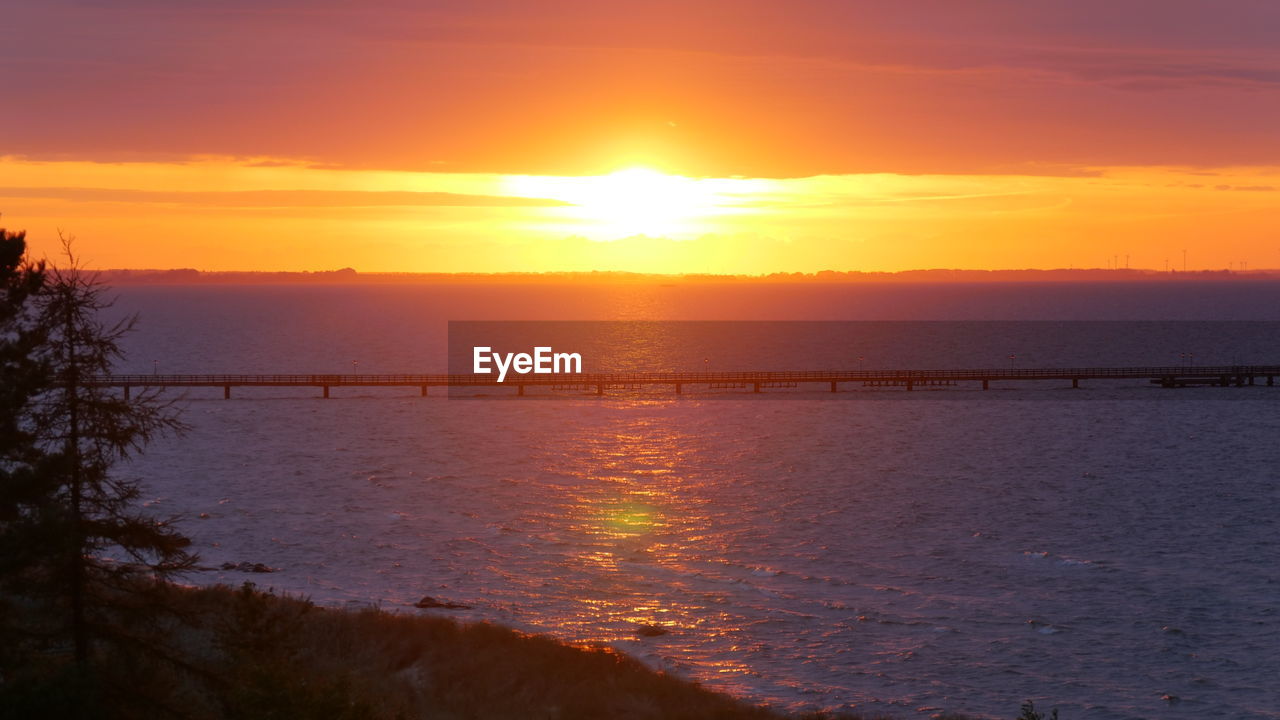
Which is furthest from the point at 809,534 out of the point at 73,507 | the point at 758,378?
the point at 758,378

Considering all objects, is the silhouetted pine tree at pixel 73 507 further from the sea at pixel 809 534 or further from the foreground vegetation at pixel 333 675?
the sea at pixel 809 534

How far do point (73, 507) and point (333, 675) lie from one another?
30.4 feet

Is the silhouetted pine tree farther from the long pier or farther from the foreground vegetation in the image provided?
the long pier

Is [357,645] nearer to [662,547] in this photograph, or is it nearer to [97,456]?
[97,456]

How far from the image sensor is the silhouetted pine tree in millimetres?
18203

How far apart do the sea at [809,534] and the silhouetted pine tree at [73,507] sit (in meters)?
1.93

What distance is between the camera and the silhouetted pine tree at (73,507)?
18203 mm

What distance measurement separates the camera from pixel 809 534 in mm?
57406

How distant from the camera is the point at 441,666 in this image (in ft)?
104

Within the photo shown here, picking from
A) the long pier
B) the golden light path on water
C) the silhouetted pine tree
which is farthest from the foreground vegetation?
the long pier

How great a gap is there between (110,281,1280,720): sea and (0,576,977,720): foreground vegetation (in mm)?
4786

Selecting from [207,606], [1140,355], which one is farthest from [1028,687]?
[1140,355]

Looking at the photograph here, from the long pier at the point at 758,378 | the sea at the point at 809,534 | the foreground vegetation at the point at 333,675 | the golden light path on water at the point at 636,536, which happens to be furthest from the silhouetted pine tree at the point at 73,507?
the long pier at the point at 758,378

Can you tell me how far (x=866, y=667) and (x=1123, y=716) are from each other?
319 inches
